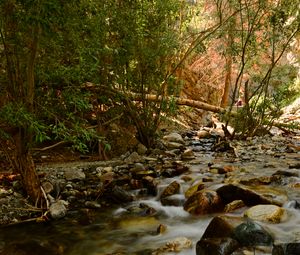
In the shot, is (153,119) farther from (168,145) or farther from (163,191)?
(163,191)

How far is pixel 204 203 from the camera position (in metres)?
4.94

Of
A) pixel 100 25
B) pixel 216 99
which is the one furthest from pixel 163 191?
pixel 216 99

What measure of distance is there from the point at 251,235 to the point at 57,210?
271 centimetres

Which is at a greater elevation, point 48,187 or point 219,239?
point 48,187

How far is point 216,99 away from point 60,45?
18489mm

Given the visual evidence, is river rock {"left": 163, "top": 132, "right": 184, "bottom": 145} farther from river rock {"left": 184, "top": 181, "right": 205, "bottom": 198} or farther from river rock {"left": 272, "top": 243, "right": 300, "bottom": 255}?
river rock {"left": 272, "top": 243, "right": 300, "bottom": 255}

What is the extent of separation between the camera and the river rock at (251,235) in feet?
11.3

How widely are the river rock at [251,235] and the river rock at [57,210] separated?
8.21 ft

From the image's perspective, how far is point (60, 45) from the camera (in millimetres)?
5508

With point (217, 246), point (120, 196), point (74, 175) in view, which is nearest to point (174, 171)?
point (120, 196)

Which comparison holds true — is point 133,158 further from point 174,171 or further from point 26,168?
point 26,168

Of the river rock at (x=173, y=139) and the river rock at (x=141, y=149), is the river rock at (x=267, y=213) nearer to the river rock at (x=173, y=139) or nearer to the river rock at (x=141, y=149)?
the river rock at (x=141, y=149)

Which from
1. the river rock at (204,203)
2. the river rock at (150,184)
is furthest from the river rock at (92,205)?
the river rock at (204,203)

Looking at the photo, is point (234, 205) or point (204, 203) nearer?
point (234, 205)
